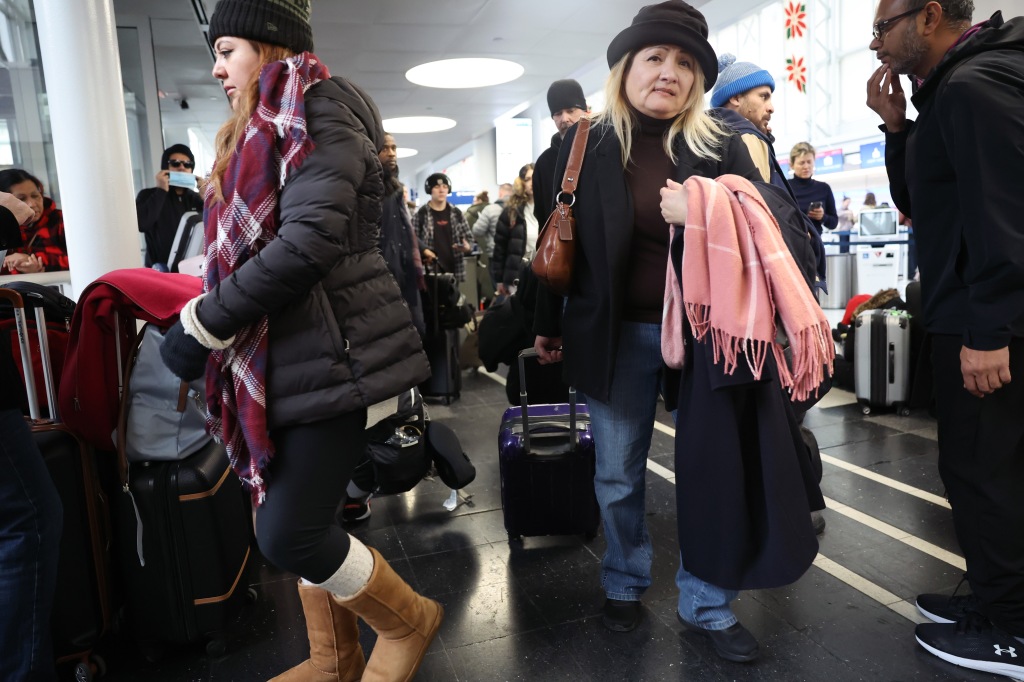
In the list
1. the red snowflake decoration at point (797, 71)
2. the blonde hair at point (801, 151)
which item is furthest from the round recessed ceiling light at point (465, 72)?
the blonde hair at point (801, 151)

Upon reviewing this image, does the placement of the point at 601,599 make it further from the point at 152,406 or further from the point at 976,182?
the point at 976,182

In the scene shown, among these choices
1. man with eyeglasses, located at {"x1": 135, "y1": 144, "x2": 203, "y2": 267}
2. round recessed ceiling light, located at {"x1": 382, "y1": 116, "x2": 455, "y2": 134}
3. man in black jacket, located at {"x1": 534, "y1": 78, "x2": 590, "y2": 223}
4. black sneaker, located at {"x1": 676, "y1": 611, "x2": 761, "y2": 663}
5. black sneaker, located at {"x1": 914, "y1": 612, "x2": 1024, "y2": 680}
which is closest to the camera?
black sneaker, located at {"x1": 914, "y1": 612, "x2": 1024, "y2": 680}

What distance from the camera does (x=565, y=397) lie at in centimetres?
362

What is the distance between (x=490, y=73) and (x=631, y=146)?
36.5 ft

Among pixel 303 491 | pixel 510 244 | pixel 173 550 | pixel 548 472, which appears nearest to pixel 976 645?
pixel 548 472

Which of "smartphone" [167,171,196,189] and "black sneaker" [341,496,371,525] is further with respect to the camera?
"smartphone" [167,171,196,189]

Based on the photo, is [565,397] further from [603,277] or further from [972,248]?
[972,248]

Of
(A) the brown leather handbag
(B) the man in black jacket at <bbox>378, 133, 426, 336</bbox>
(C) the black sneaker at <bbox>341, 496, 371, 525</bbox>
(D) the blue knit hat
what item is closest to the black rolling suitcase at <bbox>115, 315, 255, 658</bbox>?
(C) the black sneaker at <bbox>341, 496, 371, 525</bbox>

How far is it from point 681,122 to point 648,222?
308 millimetres

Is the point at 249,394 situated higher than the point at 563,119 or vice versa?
the point at 563,119

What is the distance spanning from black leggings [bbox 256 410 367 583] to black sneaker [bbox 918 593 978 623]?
74.2 inches

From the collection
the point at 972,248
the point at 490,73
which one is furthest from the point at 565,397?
the point at 490,73

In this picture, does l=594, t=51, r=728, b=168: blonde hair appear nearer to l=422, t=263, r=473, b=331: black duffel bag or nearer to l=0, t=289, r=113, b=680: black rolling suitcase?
l=0, t=289, r=113, b=680: black rolling suitcase

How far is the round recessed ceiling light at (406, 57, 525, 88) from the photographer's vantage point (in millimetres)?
11297
